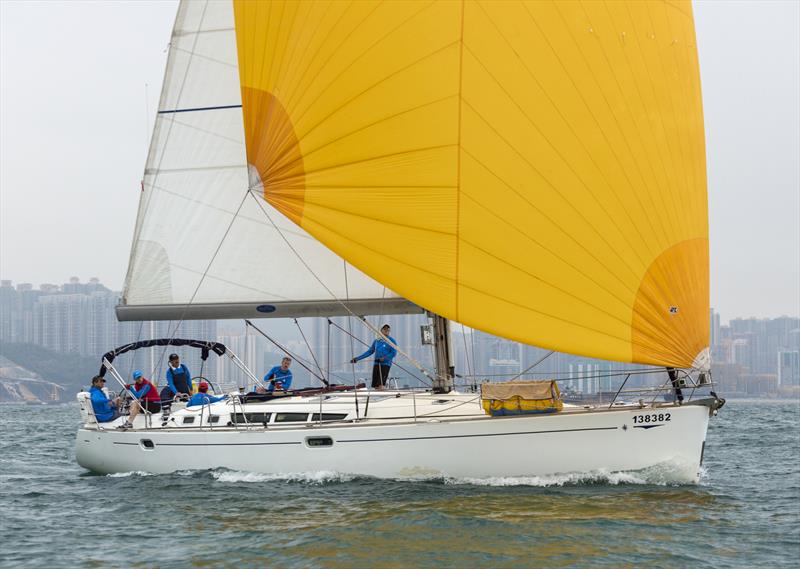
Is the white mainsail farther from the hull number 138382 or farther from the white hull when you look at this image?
the hull number 138382

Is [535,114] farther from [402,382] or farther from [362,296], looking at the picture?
[402,382]

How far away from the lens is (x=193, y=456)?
1356 centimetres

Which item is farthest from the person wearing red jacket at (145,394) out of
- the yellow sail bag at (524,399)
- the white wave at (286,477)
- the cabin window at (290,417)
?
the yellow sail bag at (524,399)

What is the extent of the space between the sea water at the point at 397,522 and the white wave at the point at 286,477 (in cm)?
2

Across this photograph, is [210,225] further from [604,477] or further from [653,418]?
[653,418]

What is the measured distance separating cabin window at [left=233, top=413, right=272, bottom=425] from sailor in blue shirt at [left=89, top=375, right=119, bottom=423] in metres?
2.65

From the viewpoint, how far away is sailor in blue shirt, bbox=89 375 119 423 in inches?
595

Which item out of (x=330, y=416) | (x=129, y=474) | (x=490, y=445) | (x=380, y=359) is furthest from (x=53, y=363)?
(x=490, y=445)

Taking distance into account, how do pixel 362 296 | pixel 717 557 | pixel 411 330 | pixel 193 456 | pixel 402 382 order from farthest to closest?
pixel 411 330 → pixel 402 382 → pixel 362 296 → pixel 193 456 → pixel 717 557

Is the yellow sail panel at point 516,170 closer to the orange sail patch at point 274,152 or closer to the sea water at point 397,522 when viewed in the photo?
the orange sail patch at point 274,152

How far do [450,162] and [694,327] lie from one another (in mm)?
3595

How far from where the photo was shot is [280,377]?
16.4 meters

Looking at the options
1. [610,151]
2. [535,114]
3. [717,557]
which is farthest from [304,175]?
[717,557]

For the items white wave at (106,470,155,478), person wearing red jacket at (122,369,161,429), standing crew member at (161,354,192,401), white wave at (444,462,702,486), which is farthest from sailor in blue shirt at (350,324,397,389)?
white wave at (444,462,702,486)
